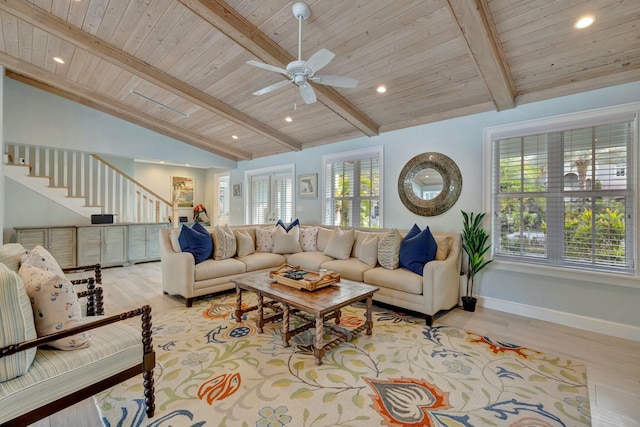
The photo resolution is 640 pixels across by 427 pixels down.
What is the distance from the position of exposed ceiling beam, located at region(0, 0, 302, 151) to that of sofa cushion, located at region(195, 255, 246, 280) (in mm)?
2422

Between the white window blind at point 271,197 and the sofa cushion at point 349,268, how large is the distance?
263 centimetres

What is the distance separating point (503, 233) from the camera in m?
3.59

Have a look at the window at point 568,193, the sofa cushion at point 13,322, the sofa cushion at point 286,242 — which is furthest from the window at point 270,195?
the sofa cushion at point 13,322

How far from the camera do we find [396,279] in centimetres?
331

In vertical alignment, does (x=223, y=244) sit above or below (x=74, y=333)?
above

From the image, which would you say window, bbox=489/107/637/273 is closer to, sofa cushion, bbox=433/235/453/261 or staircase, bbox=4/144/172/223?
sofa cushion, bbox=433/235/453/261

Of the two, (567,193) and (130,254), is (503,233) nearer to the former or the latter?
(567,193)

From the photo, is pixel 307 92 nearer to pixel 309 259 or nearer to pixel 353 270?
pixel 353 270

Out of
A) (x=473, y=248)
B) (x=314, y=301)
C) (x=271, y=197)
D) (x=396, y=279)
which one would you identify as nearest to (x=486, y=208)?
(x=473, y=248)

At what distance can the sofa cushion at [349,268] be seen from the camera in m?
3.67

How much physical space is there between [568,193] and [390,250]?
2.03 meters

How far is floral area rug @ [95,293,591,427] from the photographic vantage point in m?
1.73

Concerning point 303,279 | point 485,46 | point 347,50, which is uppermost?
point 347,50

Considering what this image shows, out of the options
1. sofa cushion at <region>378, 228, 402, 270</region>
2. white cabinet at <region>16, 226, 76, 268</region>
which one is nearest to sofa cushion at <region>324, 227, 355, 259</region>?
sofa cushion at <region>378, 228, 402, 270</region>
